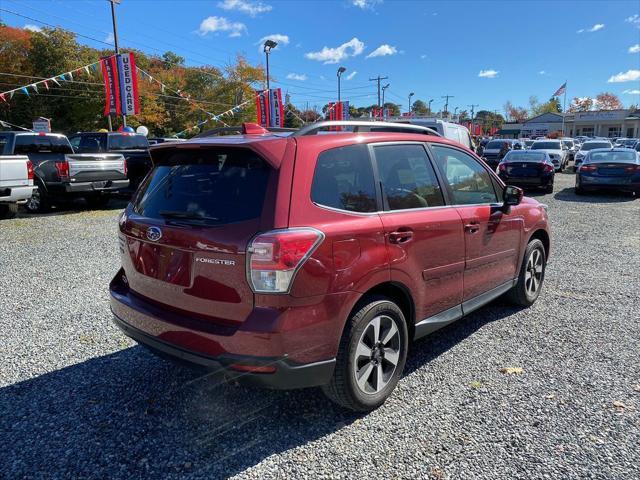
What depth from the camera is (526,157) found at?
15430 millimetres

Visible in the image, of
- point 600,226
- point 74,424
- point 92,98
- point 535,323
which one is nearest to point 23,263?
point 74,424

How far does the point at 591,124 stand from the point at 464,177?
104415 mm

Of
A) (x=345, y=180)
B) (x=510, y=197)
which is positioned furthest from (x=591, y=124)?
(x=345, y=180)

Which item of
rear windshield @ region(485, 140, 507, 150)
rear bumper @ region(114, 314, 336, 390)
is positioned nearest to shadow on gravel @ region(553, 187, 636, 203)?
rear windshield @ region(485, 140, 507, 150)

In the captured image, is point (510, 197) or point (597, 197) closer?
point (510, 197)

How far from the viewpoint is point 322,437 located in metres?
2.83

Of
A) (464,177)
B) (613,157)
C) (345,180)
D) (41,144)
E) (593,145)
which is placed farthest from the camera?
(593,145)

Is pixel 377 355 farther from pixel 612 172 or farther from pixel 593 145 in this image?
pixel 593 145

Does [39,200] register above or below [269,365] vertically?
above

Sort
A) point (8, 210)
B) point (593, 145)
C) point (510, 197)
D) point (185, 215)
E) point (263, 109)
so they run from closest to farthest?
point (185, 215) < point (510, 197) < point (8, 210) < point (593, 145) < point (263, 109)

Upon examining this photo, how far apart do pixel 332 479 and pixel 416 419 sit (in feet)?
2.53

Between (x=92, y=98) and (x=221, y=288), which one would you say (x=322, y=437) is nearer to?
(x=221, y=288)

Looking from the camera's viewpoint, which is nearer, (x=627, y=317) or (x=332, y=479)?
(x=332, y=479)

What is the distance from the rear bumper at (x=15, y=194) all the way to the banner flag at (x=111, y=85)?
10.1 metres
